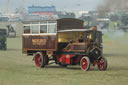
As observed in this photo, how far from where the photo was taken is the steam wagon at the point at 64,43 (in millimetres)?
20906

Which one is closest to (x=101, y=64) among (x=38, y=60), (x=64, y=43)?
(x=64, y=43)

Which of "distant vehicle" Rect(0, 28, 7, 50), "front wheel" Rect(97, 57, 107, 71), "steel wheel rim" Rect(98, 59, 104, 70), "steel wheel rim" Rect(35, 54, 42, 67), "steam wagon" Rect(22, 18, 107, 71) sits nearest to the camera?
"front wheel" Rect(97, 57, 107, 71)

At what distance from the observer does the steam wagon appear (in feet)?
68.6

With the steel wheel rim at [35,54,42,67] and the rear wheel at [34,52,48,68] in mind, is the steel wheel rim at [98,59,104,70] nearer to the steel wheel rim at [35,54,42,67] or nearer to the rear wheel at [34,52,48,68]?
the rear wheel at [34,52,48,68]

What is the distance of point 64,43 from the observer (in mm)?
22531

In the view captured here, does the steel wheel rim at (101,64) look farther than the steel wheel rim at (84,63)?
Yes

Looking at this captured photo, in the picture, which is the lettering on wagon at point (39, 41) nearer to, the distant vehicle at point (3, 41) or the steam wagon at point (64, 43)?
the steam wagon at point (64, 43)

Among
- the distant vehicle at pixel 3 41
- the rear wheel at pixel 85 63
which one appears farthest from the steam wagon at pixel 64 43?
the distant vehicle at pixel 3 41

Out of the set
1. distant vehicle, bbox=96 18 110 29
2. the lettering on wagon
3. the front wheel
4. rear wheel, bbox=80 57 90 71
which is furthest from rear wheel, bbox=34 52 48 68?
distant vehicle, bbox=96 18 110 29

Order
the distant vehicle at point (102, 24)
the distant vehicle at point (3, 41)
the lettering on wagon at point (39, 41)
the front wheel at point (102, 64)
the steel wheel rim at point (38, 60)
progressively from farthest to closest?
the distant vehicle at point (102, 24)
the distant vehicle at point (3, 41)
the steel wheel rim at point (38, 60)
the lettering on wagon at point (39, 41)
the front wheel at point (102, 64)

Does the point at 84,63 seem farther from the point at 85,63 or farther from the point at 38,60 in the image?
the point at 38,60

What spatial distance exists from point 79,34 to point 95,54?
1.88m

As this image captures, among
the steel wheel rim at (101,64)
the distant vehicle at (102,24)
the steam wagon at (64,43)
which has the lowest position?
the steel wheel rim at (101,64)

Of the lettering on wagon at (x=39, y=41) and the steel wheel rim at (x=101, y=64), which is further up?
the lettering on wagon at (x=39, y=41)
